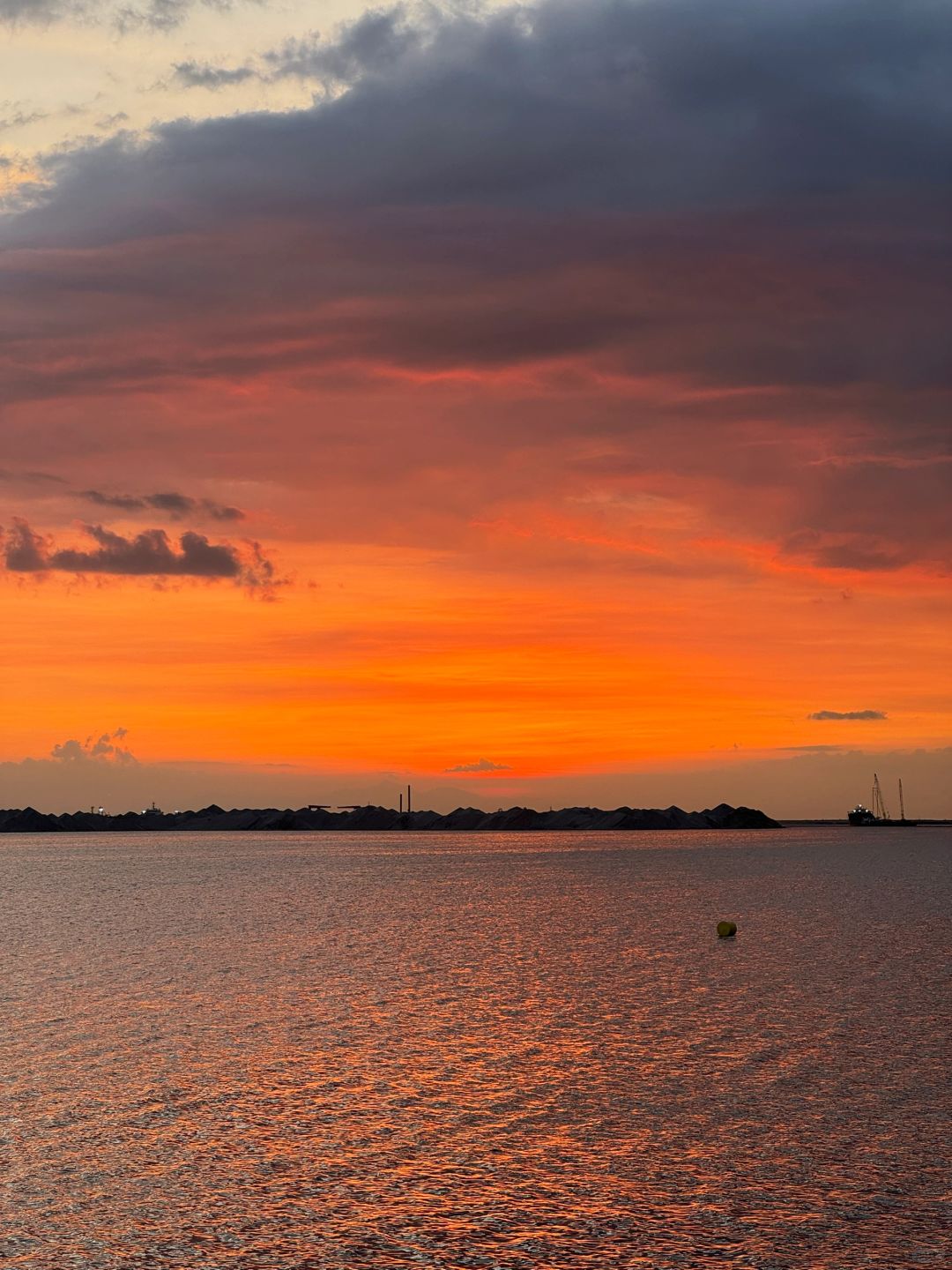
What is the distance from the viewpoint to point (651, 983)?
2112 inches

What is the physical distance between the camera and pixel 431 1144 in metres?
27.0

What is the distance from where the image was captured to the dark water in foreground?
21.0 metres

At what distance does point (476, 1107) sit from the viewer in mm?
30531

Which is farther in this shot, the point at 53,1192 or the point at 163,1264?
the point at 53,1192

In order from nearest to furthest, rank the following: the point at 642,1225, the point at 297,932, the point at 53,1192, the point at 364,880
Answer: the point at 642,1225 → the point at 53,1192 → the point at 297,932 → the point at 364,880

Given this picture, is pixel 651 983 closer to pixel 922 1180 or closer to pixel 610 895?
pixel 922 1180

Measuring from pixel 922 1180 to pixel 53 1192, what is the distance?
51.5 ft

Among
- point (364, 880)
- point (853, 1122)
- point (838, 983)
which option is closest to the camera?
point (853, 1122)

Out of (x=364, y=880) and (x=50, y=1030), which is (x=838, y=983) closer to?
(x=50, y=1030)

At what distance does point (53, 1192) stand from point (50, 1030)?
18718mm

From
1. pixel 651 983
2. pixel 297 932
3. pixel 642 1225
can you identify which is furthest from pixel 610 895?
pixel 642 1225

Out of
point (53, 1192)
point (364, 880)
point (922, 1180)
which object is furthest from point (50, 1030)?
point (364, 880)

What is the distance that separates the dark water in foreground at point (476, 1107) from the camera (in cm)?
2105

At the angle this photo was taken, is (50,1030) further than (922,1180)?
Yes
